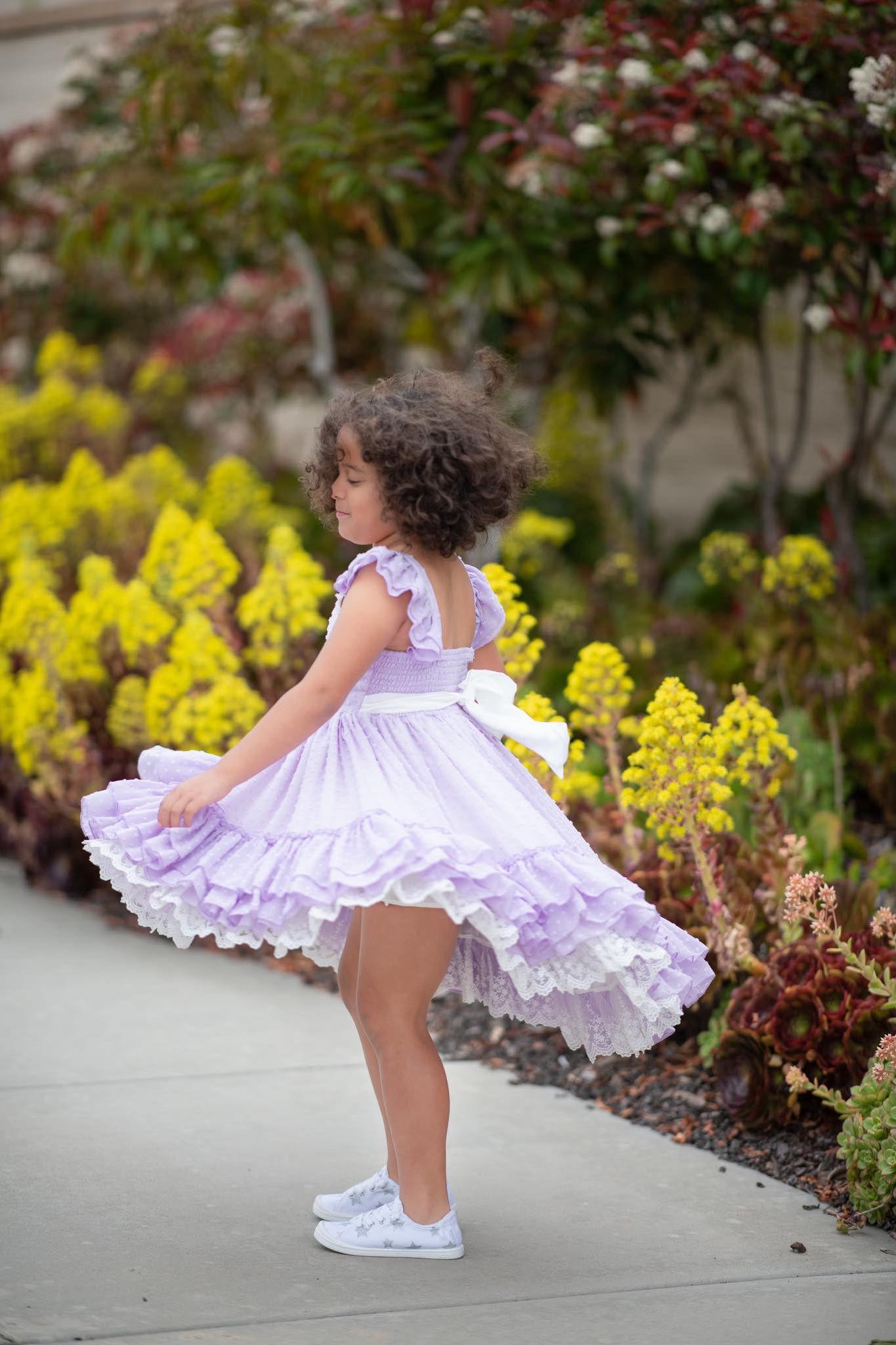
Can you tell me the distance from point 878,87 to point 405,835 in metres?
2.68

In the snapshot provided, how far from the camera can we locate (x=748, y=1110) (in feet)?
9.72

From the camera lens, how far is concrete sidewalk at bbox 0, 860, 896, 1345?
2.21 m

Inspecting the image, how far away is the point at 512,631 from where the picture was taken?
3.73 metres

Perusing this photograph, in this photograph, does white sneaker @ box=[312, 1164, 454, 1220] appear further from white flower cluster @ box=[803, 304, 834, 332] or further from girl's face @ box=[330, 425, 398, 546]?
white flower cluster @ box=[803, 304, 834, 332]

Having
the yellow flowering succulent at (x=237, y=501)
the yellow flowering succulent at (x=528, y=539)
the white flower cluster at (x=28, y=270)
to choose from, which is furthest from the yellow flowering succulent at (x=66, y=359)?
the yellow flowering succulent at (x=528, y=539)

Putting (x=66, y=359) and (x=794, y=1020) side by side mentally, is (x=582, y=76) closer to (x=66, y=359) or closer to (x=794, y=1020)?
(x=794, y=1020)

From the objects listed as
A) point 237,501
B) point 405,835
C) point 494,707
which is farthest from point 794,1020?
point 237,501

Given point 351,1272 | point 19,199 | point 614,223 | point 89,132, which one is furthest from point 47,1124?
point 19,199

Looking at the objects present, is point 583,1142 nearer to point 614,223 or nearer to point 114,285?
point 614,223

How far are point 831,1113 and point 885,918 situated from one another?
0.45 m

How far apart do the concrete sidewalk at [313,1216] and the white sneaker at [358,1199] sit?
4 cm

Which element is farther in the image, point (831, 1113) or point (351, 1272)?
point (831, 1113)

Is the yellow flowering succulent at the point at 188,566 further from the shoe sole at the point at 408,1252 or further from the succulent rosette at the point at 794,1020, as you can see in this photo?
the shoe sole at the point at 408,1252

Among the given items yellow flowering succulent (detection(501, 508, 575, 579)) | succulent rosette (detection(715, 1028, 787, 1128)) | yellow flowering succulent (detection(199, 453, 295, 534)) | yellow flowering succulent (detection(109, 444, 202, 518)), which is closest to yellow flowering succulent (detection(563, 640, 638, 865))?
succulent rosette (detection(715, 1028, 787, 1128))
